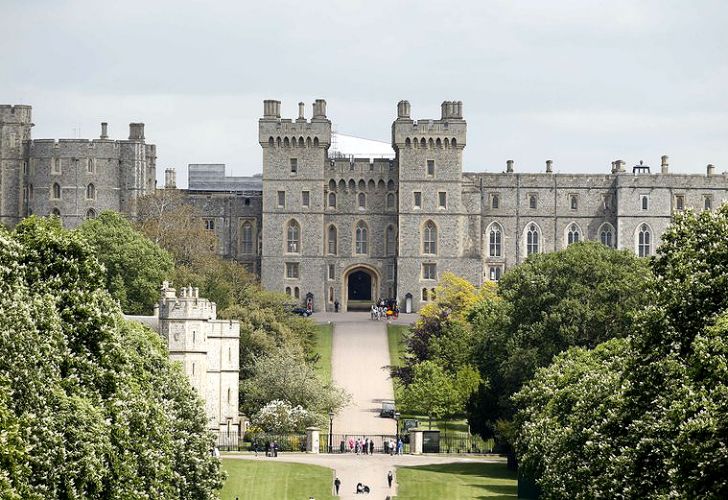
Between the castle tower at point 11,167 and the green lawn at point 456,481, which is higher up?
the castle tower at point 11,167

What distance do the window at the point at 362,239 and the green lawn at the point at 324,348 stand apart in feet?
36.7

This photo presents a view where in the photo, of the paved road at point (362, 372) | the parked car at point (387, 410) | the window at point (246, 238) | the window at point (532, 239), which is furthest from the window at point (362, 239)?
the parked car at point (387, 410)

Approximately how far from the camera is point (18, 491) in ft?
87.1

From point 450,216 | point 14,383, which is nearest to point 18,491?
point 14,383

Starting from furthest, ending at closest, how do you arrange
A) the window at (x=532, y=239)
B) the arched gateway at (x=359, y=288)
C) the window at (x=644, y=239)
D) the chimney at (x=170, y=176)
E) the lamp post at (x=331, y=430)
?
the chimney at (x=170, y=176) < the window at (x=532, y=239) < the window at (x=644, y=239) < the arched gateway at (x=359, y=288) < the lamp post at (x=331, y=430)

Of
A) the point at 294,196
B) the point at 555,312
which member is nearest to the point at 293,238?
the point at 294,196

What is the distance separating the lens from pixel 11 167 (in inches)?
4126

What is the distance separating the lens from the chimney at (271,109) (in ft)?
343

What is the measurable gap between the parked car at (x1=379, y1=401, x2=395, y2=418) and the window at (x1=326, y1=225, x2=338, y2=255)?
29.2 metres

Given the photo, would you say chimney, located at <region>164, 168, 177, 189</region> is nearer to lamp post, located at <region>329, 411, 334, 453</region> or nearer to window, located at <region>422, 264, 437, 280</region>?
window, located at <region>422, 264, 437, 280</region>

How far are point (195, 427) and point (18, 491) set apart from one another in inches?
617

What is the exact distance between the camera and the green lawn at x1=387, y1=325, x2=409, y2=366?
86375mm

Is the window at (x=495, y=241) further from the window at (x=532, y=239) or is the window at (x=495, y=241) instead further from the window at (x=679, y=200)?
the window at (x=679, y=200)

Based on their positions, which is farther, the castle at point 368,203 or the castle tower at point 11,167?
the castle tower at point 11,167
